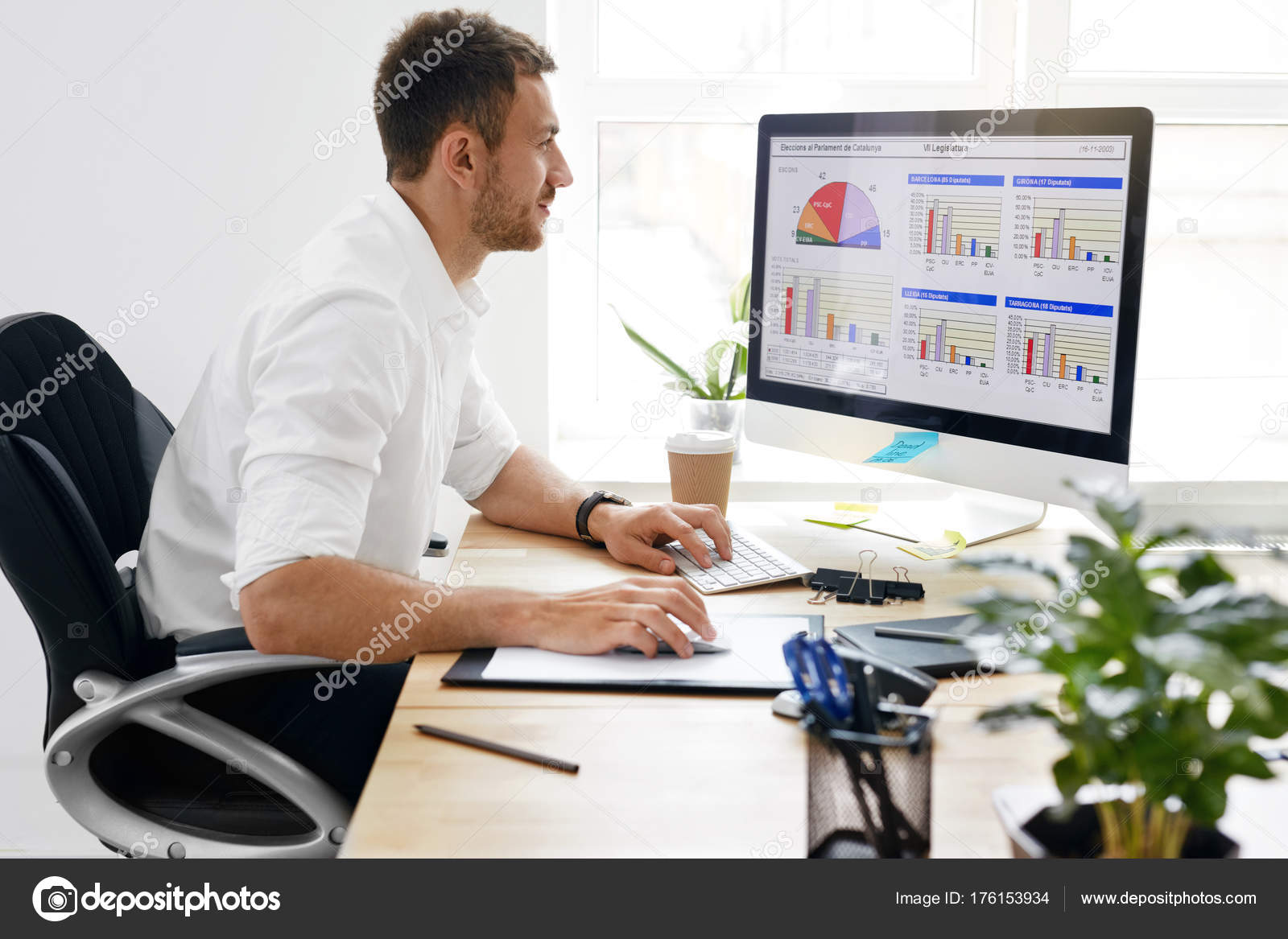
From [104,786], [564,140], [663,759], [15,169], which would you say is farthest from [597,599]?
[15,169]

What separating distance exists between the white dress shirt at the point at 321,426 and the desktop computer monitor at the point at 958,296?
462 mm

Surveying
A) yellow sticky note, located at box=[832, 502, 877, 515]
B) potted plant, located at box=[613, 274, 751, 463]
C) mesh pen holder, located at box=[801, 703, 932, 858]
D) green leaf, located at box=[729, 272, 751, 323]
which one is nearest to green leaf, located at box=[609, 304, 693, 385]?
potted plant, located at box=[613, 274, 751, 463]

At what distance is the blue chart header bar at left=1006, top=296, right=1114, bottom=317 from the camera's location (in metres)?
1.27

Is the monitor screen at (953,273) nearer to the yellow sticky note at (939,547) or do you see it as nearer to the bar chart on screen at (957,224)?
the bar chart on screen at (957,224)

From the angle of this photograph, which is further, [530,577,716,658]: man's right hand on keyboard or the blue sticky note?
the blue sticky note

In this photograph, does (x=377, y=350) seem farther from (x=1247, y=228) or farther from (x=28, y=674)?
(x=1247, y=228)

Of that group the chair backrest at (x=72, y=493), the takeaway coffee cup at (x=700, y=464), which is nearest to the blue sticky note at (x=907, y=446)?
the takeaway coffee cup at (x=700, y=464)

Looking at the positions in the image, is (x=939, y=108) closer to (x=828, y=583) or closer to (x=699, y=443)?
(x=699, y=443)

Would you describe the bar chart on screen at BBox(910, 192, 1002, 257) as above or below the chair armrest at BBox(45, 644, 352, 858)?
above

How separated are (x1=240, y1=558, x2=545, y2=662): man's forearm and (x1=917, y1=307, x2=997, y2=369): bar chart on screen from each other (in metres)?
0.66

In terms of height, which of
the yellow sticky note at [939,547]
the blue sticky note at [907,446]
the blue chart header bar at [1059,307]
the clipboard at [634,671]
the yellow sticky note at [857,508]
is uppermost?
the blue chart header bar at [1059,307]

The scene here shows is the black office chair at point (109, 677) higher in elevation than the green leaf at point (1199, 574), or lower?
lower

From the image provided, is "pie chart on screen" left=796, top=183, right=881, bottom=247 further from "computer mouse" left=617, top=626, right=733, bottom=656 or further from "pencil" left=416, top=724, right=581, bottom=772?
"pencil" left=416, top=724, right=581, bottom=772

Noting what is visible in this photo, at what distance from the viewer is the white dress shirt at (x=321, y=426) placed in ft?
3.54
